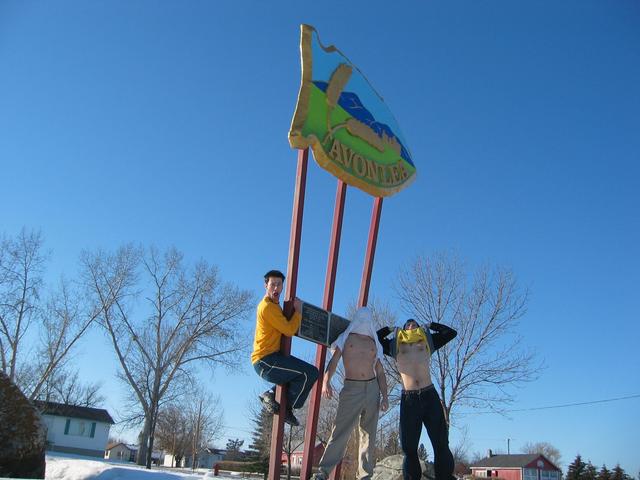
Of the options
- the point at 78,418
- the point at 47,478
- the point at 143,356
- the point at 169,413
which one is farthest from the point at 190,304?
the point at 169,413

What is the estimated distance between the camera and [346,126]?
5.79 meters

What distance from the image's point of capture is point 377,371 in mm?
5199

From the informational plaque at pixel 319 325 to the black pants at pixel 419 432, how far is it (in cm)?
98

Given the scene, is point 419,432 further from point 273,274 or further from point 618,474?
point 618,474

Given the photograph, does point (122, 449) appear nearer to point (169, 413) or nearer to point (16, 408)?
point (169, 413)

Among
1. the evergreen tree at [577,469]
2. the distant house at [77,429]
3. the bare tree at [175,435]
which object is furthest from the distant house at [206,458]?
the evergreen tree at [577,469]

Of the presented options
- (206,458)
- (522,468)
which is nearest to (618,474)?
(522,468)

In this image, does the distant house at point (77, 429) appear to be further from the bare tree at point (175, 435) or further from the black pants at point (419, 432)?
the black pants at point (419, 432)

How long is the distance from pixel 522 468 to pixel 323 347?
42879 mm

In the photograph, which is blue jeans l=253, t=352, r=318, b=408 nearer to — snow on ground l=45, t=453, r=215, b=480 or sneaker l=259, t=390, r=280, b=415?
sneaker l=259, t=390, r=280, b=415

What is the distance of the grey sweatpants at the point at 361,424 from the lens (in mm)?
4785

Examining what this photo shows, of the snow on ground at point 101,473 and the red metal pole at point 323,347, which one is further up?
the red metal pole at point 323,347

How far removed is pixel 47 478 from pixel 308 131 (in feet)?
15.1

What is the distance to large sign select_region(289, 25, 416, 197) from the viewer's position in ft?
17.7
